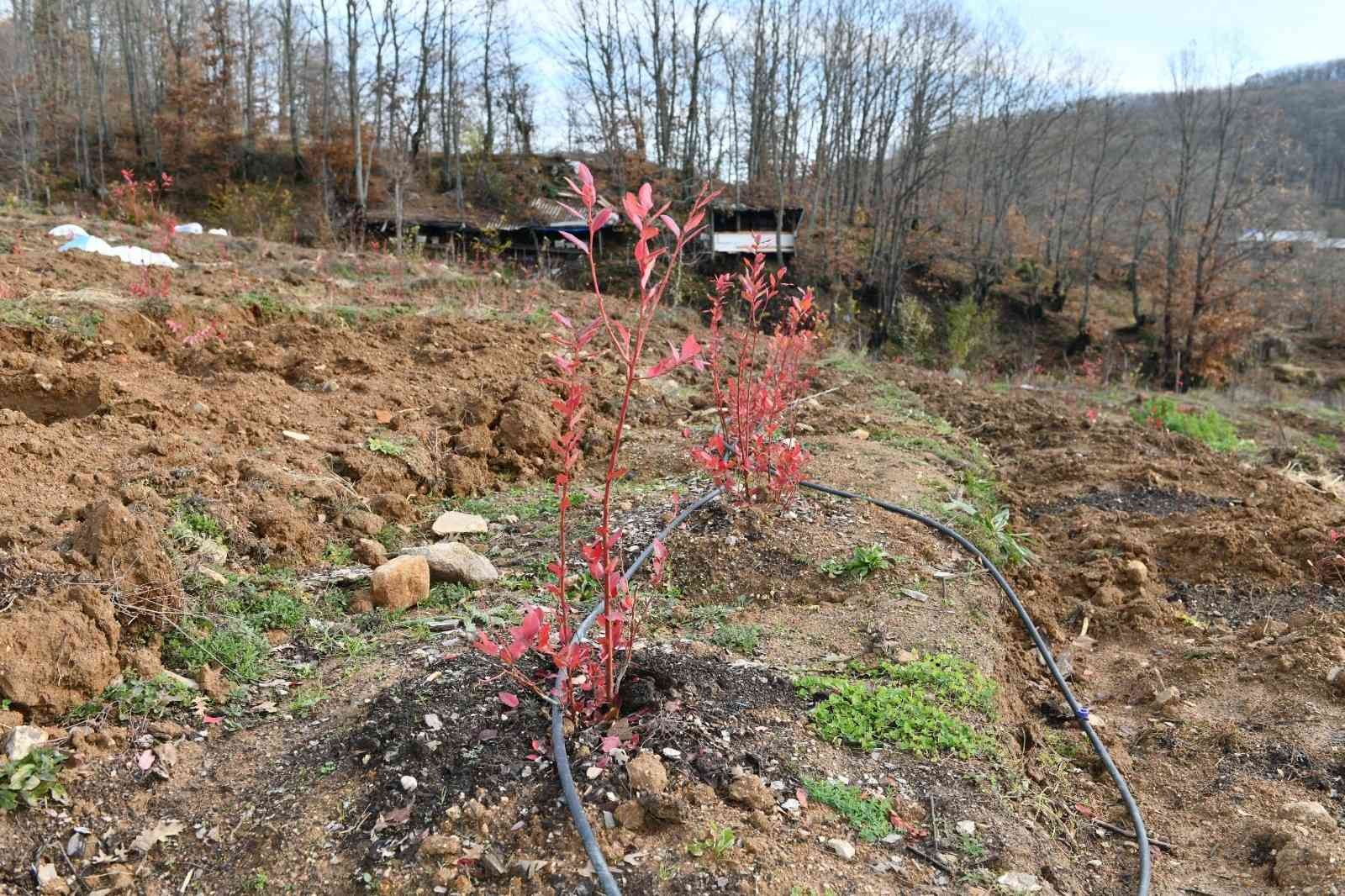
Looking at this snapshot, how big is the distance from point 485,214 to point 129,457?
23314 mm

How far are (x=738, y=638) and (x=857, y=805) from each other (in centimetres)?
87

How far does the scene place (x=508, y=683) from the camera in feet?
7.75

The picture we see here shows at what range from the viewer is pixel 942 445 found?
20.2 feet

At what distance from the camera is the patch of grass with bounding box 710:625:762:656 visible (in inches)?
112

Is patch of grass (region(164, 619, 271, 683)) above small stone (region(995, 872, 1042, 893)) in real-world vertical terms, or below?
above

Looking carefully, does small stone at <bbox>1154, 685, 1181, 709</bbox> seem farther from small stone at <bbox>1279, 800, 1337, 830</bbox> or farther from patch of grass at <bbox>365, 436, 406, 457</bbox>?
patch of grass at <bbox>365, 436, 406, 457</bbox>

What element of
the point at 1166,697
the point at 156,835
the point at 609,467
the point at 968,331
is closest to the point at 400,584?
the point at 156,835

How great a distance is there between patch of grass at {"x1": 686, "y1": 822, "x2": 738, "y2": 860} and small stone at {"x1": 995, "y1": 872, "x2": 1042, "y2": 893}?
0.65 meters

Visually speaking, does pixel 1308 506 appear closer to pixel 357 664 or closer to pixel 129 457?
pixel 357 664

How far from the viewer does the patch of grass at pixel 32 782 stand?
6.27ft

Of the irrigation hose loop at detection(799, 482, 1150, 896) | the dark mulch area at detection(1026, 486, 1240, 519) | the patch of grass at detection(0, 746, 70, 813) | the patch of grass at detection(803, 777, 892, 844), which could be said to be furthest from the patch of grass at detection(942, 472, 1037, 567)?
the patch of grass at detection(0, 746, 70, 813)

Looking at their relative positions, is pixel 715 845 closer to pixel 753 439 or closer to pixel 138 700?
pixel 138 700

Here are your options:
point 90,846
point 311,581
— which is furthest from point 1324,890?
point 311,581

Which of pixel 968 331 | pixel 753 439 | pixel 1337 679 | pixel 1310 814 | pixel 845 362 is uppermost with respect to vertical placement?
pixel 968 331
